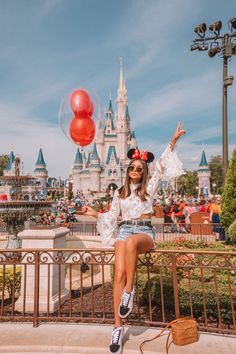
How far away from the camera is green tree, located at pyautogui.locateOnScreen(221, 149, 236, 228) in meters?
10.9

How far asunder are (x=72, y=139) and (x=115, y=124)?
91.9 metres

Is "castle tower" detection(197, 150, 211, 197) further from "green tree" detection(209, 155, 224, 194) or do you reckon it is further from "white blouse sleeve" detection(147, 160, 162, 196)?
"white blouse sleeve" detection(147, 160, 162, 196)

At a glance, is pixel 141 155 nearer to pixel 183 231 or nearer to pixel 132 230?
pixel 132 230

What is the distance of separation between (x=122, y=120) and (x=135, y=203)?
95.8m

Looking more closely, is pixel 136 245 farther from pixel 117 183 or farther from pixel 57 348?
pixel 117 183

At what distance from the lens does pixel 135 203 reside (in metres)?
3.68

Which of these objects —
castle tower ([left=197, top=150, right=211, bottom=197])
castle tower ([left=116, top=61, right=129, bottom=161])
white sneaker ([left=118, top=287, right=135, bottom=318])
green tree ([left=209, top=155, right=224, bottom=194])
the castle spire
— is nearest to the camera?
white sneaker ([left=118, top=287, right=135, bottom=318])

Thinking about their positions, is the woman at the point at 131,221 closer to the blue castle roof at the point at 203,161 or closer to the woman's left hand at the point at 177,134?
the woman's left hand at the point at 177,134

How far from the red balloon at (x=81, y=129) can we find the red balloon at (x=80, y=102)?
0.72 ft

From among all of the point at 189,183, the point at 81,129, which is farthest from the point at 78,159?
the point at 81,129

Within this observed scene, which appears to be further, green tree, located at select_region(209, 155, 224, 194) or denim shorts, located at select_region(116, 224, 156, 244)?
green tree, located at select_region(209, 155, 224, 194)

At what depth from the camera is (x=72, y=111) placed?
375 inches

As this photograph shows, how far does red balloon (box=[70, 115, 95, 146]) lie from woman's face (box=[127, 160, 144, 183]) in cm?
596

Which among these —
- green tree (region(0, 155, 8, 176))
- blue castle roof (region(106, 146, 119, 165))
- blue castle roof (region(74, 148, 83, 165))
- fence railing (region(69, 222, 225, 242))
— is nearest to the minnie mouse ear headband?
fence railing (region(69, 222, 225, 242))
